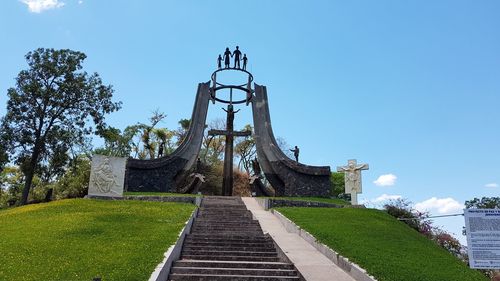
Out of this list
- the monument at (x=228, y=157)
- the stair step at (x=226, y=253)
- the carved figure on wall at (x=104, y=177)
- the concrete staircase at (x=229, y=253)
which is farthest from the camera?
the monument at (x=228, y=157)

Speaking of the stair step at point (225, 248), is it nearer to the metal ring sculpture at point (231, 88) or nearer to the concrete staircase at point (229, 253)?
the concrete staircase at point (229, 253)

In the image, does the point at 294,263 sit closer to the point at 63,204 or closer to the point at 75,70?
the point at 63,204

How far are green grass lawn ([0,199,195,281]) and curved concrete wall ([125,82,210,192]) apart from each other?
6.82 meters

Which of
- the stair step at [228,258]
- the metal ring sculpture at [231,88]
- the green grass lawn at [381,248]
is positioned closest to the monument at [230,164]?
the metal ring sculpture at [231,88]

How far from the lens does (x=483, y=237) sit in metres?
6.86

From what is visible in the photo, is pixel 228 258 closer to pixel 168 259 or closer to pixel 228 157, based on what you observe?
pixel 168 259

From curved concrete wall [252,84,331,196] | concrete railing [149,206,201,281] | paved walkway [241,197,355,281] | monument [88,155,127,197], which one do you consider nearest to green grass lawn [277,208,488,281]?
paved walkway [241,197,355,281]

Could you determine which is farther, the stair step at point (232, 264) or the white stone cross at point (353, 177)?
the white stone cross at point (353, 177)

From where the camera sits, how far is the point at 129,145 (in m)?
38.3

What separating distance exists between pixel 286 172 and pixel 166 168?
642 cm

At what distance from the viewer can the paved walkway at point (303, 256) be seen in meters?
8.23

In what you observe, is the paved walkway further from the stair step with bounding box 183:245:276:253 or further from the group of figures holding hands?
the group of figures holding hands

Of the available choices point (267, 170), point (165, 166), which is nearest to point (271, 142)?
point (267, 170)

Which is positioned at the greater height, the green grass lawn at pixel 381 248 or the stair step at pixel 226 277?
the green grass lawn at pixel 381 248
